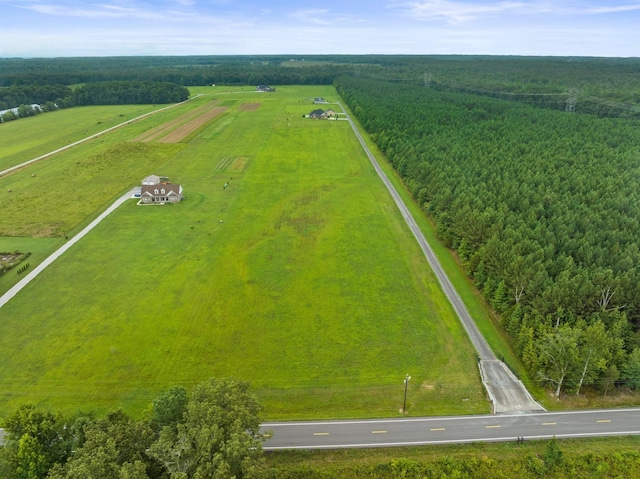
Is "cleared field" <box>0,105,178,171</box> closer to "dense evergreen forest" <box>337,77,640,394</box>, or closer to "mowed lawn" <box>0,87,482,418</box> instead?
"mowed lawn" <box>0,87,482,418</box>

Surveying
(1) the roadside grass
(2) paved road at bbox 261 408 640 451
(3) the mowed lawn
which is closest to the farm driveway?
(3) the mowed lawn

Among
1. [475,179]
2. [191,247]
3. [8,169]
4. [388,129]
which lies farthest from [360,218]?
[8,169]

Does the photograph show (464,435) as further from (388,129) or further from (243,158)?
(388,129)

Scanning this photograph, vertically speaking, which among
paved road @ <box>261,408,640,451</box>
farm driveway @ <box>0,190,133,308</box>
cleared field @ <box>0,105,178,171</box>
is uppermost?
cleared field @ <box>0,105,178,171</box>

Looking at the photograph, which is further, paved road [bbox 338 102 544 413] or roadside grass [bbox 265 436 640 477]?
paved road [bbox 338 102 544 413]

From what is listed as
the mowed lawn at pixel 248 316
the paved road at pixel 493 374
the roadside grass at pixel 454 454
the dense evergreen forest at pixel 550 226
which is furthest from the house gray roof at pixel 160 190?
the roadside grass at pixel 454 454
